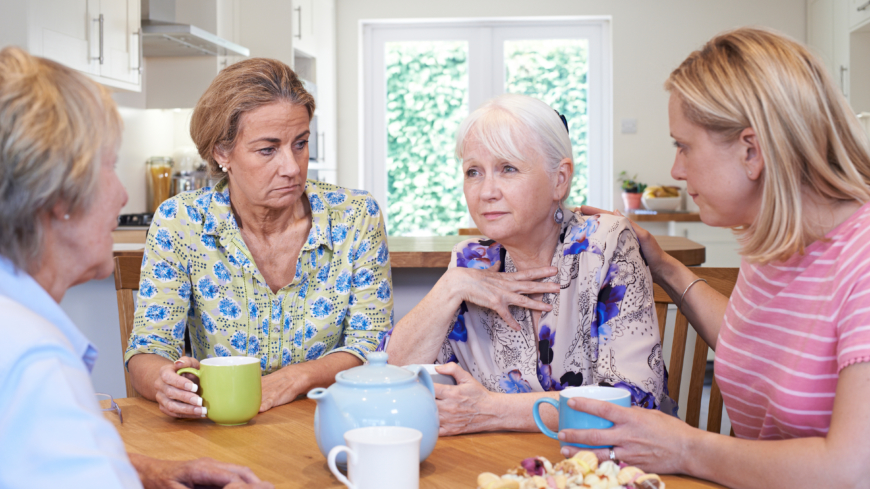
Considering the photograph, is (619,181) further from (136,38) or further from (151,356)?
(151,356)

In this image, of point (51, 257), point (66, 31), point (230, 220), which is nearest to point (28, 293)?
point (51, 257)

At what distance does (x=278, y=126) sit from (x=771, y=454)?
109 cm

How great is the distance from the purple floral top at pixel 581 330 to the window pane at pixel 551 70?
4.48 m

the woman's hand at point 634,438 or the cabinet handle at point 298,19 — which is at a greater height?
the cabinet handle at point 298,19

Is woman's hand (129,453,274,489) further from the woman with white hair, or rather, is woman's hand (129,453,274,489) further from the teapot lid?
Result: the woman with white hair

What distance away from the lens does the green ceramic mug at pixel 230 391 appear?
105cm

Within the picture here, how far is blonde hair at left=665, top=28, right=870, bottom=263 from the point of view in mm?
898

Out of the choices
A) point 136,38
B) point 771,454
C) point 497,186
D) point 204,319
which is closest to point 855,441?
point 771,454

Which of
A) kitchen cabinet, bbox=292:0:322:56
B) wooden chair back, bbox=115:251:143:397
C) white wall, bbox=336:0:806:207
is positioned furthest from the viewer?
white wall, bbox=336:0:806:207

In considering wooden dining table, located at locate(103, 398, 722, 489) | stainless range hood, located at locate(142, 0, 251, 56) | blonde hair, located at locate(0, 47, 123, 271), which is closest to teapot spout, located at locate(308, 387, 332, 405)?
wooden dining table, located at locate(103, 398, 722, 489)

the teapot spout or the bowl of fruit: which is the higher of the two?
the bowl of fruit

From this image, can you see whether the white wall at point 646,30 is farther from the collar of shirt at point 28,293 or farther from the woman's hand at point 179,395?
the collar of shirt at point 28,293

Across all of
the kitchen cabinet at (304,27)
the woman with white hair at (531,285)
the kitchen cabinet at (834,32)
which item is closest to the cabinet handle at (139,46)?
the kitchen cabinet at (304,27)

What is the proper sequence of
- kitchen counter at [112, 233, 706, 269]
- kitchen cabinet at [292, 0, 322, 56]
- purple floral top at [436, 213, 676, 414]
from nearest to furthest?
1. purple floral top at [436, 213, 676, 414]
2. kitchen counter at [112, 233, 706, 269]
3. kitchen cabinet at [292, 0, 322, 56]
